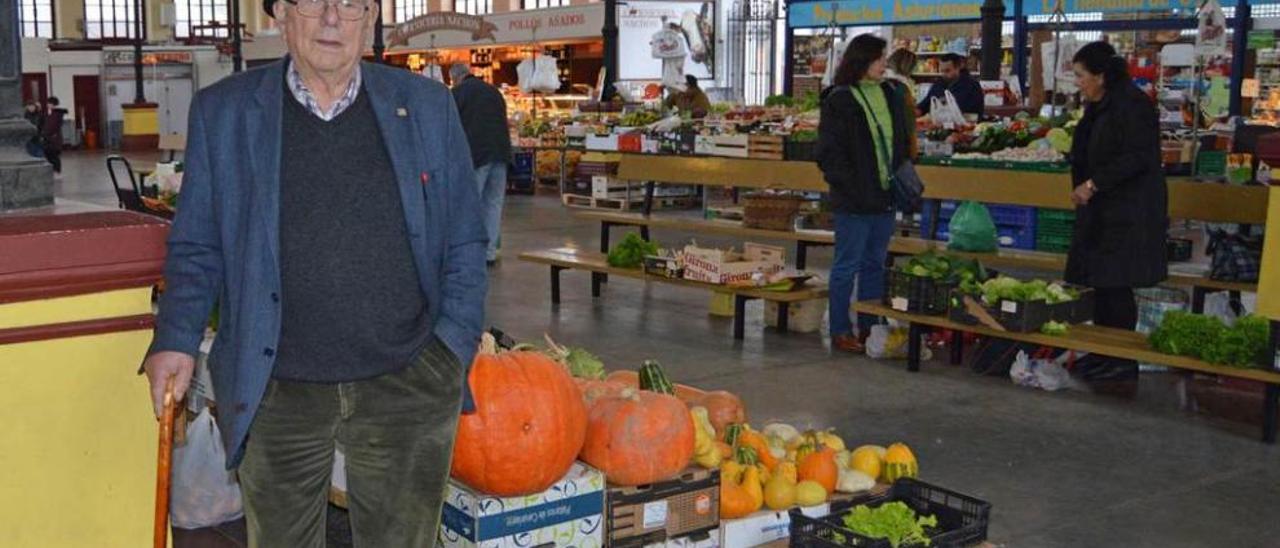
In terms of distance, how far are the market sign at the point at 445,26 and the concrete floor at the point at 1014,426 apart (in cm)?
2032

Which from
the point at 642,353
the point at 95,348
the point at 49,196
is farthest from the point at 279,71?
the point at 642,353

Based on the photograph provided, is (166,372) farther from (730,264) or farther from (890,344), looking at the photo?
(730,264)

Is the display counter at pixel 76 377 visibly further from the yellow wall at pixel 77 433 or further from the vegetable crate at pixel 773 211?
the vegetable crate at pixel 773 211

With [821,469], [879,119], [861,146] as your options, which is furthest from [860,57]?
[821,469]

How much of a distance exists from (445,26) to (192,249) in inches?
1132

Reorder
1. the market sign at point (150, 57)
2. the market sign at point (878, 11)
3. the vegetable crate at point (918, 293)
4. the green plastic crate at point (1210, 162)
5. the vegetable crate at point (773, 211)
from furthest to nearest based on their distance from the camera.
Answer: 1. the market sign at point (150, 57)
2. the market sign at point (878, 11)
3. the green plastic crate at point (1210, 162)
4. the vegetable crate at point (773, 211)
5. the vegetable crate at point (918, 293)

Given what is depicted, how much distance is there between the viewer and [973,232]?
31.4 ft

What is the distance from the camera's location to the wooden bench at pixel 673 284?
8.99 meters

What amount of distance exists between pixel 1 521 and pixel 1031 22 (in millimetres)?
19642

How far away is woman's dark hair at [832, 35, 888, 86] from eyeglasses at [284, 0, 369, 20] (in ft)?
17.7

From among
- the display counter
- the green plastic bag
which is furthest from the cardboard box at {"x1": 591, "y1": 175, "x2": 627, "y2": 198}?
the display counter

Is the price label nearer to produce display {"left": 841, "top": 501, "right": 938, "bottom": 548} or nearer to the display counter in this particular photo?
produce display {"left": 841, "top": 501, "right": 938, "bottom": 548}

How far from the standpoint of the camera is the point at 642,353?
866 centimetres

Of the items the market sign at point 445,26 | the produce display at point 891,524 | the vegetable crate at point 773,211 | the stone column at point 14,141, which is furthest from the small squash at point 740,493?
the market sign at point 445,26
